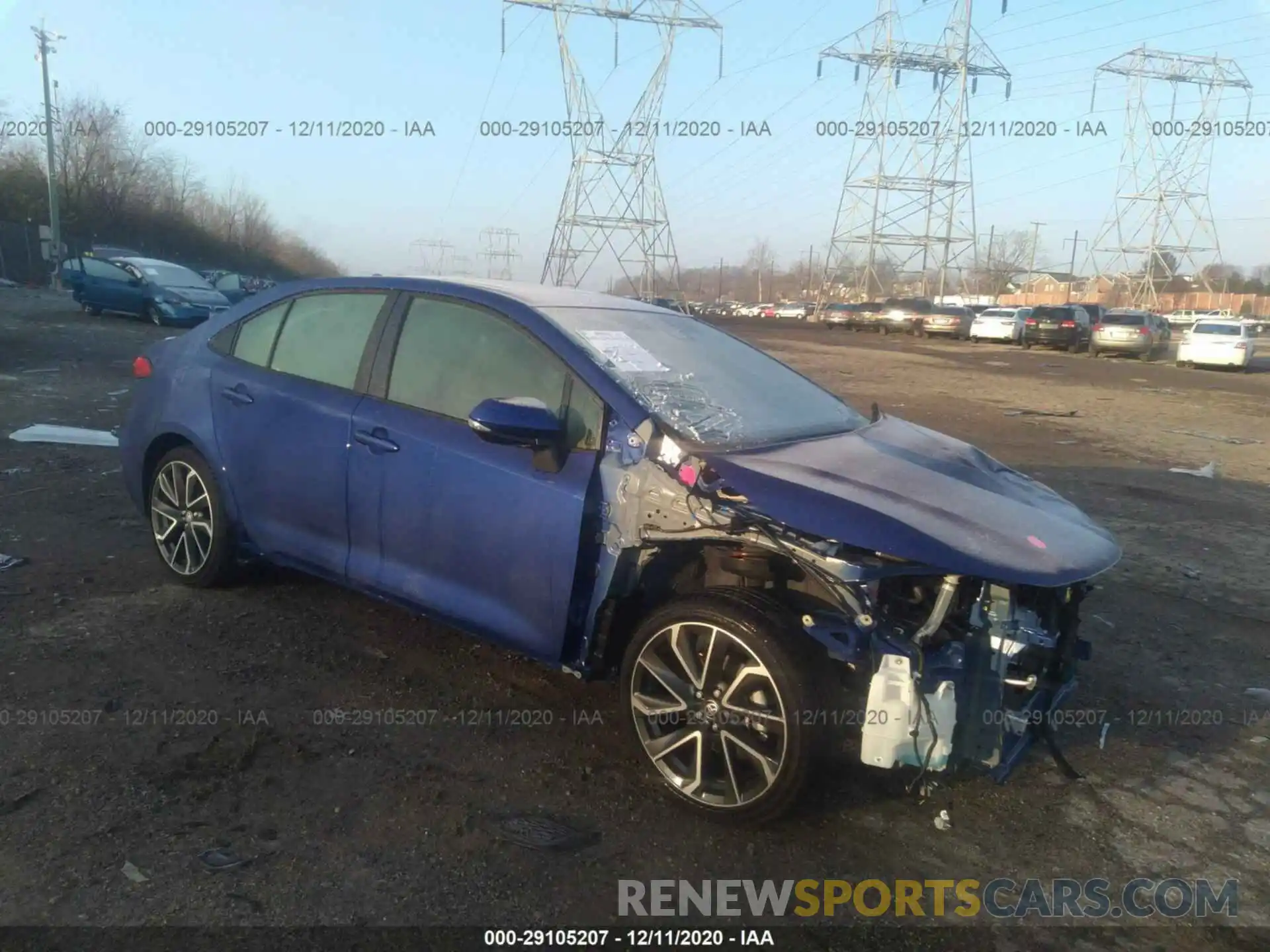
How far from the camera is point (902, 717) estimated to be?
3.01 metres

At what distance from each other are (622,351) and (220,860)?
2262mm

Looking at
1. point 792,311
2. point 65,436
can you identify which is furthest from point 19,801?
point 792,311

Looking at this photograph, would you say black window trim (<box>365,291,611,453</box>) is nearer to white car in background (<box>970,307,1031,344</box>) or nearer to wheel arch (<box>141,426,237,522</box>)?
wheel arch (<box>141,426,237,522</box>)

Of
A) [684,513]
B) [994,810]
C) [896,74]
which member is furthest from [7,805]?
[896,74]

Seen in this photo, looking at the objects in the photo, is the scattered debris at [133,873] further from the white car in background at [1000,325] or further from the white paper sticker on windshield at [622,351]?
the white car in background at [1000,325]

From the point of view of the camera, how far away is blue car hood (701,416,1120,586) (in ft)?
9.86

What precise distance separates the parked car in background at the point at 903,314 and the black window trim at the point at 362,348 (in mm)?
42421

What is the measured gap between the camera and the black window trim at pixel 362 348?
4.27 m

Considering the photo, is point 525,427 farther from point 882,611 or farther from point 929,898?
point 929,898

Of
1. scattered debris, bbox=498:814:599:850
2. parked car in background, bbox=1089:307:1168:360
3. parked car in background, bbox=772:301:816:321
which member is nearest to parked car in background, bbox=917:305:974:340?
parked car in background, bbox=1089:307:1168:360

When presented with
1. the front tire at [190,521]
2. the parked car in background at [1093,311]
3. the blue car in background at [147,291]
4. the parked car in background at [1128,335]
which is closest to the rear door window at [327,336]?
the front tire at [190,521]

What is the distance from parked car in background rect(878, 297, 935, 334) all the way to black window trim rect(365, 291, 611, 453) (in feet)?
140

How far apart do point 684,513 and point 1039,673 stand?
4.50 feet

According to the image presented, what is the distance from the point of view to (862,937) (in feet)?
8.99
